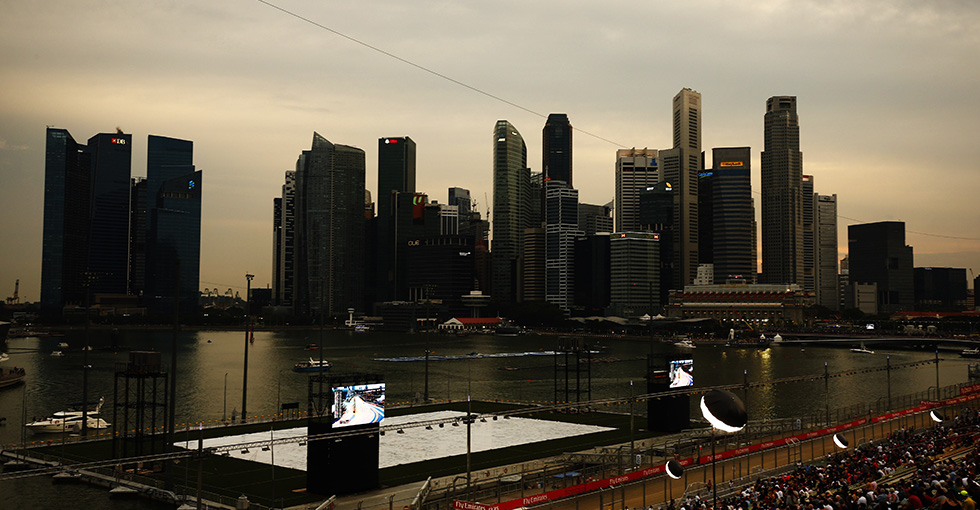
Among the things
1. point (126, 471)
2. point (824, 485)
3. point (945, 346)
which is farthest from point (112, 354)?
point (945, 346)

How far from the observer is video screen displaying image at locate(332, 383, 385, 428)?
106 feet

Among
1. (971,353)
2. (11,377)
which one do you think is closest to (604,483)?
(11,377)

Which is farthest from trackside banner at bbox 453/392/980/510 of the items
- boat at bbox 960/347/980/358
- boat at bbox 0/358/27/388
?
boat at bbox 960/347/980/358

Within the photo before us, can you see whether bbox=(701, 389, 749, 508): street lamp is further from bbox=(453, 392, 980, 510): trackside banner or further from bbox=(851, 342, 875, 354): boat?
bbox=(851, 342, 875, 354): boat

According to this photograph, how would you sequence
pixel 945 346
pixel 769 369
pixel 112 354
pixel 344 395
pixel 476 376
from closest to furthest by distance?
pixel 344 395 → pixel 476 376 → pixel 769 369 → pixel 112 354 → pixel 945 346

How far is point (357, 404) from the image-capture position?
3319cm

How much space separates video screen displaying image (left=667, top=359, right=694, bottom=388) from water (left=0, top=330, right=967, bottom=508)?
335cm

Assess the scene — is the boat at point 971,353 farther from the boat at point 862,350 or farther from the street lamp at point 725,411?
the street lamp at point 725,411

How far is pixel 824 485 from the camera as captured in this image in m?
23.7

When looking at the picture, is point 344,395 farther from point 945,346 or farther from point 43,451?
point 945,346

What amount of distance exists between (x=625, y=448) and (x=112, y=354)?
14693 cm

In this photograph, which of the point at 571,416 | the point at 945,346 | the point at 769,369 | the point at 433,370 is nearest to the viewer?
the point at 571,416

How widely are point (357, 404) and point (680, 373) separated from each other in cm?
2507

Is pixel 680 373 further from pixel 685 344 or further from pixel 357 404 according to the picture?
pixel 685 344
